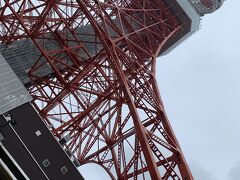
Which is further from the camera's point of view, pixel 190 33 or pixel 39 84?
pixel 190 33

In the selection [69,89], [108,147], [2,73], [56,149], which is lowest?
[108,147]

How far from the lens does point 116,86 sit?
2417 centimetres

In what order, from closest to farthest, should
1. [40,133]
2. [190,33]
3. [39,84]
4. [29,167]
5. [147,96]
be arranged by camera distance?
[29,167] < [40,133] < [147,96] < [39,84] < [190,33]

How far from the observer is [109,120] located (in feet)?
81.1

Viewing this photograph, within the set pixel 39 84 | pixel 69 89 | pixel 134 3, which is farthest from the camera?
pixel 134 3

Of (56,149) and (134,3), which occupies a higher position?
(134,3)

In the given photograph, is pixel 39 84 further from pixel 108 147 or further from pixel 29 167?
pixel 29 167

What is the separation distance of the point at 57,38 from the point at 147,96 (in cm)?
639

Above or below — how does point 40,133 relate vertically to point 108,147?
above

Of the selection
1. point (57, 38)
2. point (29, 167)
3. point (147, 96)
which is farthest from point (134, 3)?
point (29, 167)

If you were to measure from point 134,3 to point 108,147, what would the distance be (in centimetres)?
1441

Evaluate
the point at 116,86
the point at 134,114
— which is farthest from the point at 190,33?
the point at 134,114

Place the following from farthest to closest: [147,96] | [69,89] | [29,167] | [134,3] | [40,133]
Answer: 1. [134,3]
2. [69,89]
3. [147,96]
4. [40,133]
5. [29,167]

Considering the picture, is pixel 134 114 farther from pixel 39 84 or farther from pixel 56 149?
pixel 39 84
